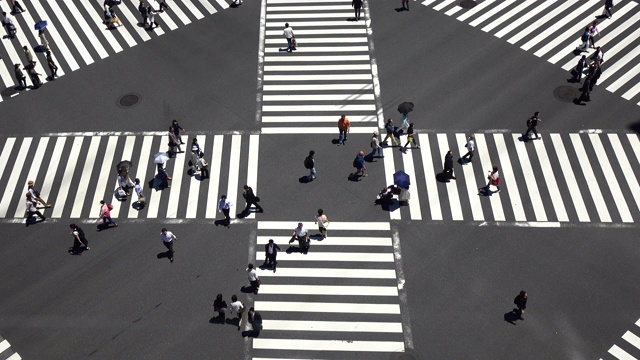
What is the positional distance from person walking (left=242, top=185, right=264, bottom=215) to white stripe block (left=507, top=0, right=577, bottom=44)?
18.6m

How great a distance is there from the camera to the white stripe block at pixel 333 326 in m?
24.3

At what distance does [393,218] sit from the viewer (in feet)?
92.6

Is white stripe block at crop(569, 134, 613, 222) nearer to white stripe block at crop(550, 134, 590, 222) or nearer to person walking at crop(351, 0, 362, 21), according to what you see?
white stripe block at crop(550, 134, 590, 222)

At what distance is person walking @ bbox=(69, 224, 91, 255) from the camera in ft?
86.4

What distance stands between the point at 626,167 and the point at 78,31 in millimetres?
31671

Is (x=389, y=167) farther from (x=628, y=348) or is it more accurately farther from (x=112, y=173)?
(x=112, y=173)

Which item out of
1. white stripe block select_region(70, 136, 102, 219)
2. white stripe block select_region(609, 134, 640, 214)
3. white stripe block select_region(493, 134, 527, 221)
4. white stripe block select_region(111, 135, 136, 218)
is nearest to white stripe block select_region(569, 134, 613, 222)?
white stripe block select_region(609, 134, 640, 214)

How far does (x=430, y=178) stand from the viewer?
2997cm

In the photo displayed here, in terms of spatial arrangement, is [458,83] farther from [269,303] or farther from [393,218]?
[269,303]

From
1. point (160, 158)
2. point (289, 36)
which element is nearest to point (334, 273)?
point (160, 158)

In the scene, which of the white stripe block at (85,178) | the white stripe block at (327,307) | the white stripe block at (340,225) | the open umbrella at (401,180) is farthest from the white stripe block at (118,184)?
the open umbrella at (401,180)

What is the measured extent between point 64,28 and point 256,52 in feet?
40.3

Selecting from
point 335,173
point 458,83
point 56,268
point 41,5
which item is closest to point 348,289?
point 335,173

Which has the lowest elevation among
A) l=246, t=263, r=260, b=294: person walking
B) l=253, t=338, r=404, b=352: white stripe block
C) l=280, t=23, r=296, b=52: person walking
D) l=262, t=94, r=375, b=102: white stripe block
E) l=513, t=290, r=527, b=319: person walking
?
l=253, t=338, r=404, b=352: white stripe block
